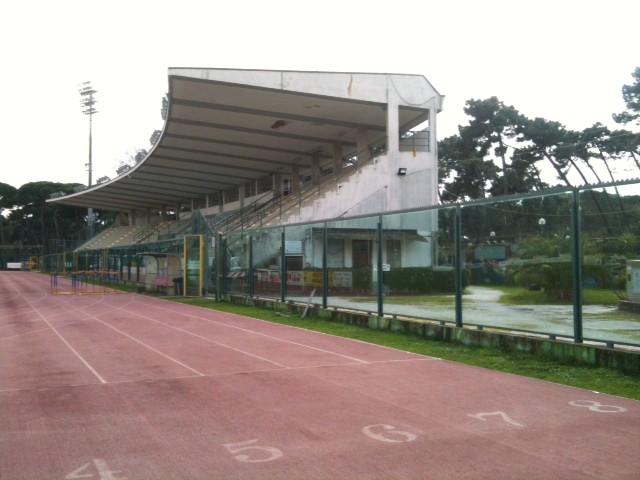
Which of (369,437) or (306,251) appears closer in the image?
(369,437)

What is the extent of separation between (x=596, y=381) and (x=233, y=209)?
1881 inches

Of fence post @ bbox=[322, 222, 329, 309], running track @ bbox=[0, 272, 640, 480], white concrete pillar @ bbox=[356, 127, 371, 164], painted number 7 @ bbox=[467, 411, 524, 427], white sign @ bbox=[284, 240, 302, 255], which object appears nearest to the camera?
running track @ bbox=[0, 272, 640, 480]

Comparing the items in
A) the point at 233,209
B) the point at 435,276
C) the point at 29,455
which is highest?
the point at 233,209

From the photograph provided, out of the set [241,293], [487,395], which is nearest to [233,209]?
[241,293]

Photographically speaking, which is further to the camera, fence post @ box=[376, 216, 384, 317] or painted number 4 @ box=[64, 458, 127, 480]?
fence post @ box=[376, 216, 384, 317]

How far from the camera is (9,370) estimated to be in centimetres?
1078

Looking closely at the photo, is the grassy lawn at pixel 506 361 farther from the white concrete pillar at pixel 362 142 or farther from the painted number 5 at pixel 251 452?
the white concrete pillar at pixel 362 142

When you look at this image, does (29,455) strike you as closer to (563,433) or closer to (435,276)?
(563,433)

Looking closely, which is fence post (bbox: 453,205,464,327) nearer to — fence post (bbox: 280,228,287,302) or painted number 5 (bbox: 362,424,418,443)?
painted number 5 (bbox: 362,424,418,443)

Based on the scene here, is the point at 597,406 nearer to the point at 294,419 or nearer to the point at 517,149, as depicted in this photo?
the point at 294,419

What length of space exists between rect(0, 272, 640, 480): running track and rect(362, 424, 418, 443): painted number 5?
3cm

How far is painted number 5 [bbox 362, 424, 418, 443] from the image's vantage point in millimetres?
6453

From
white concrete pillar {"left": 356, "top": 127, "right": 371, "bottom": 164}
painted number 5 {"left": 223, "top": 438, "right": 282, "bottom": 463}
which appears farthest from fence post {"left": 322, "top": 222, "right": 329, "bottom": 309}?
white concrete pillar {"left": 356, "top": 127, "right": 371, "bottom": 164}

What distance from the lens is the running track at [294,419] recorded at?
18.6 ft
